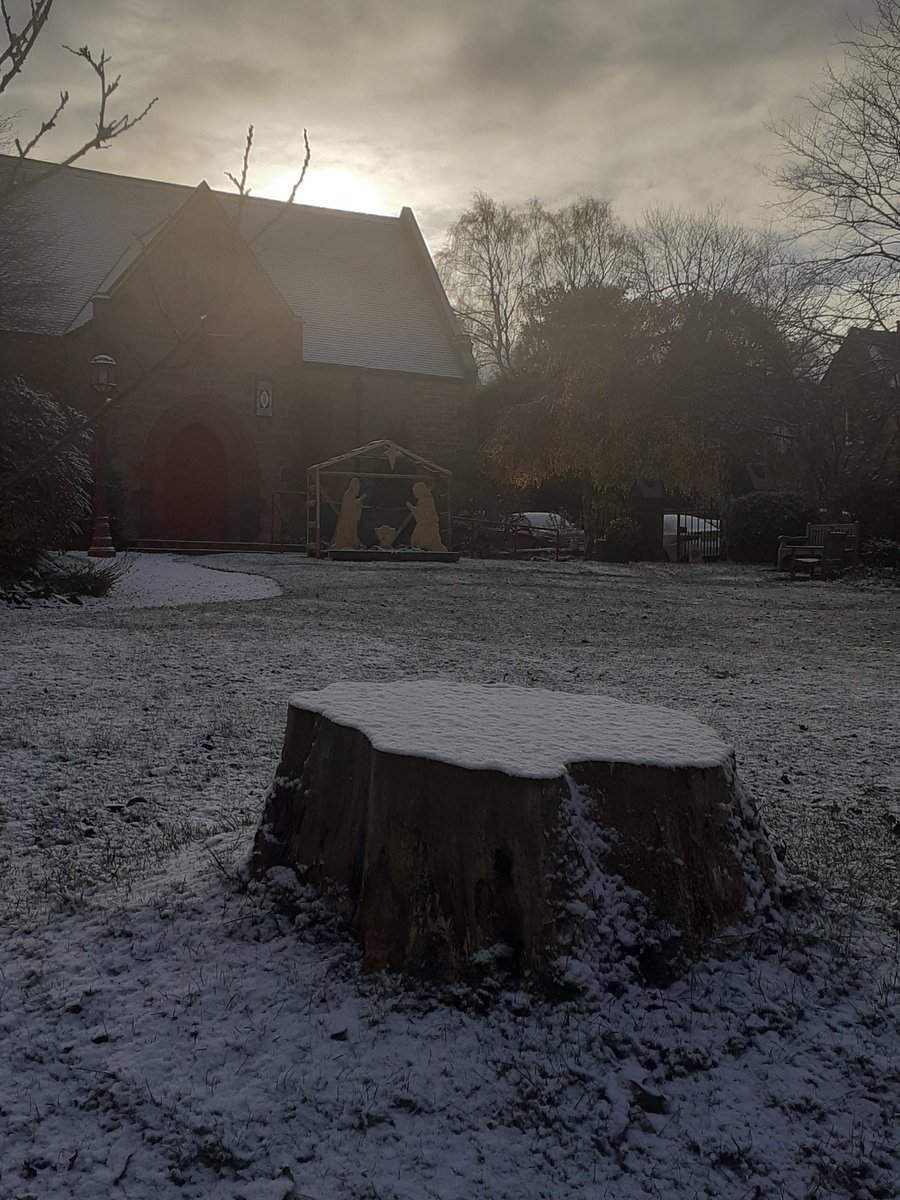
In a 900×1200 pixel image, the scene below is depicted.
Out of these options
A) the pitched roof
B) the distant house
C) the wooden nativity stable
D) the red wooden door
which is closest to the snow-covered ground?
the wooden nativity stable

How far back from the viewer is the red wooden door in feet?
78.9

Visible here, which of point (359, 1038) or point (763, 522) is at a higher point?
point (763, 522)

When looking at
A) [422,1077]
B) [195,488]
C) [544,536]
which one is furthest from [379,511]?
[422,1077]

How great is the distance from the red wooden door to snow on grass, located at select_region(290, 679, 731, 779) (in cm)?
2200

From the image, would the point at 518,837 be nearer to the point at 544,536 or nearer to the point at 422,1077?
the point at 422,1077

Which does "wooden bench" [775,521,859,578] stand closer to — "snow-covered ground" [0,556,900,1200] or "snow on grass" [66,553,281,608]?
"snow on grass" [66,553,281,608]

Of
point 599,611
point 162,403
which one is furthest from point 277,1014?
point 162,403

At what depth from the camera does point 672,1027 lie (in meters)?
2.26

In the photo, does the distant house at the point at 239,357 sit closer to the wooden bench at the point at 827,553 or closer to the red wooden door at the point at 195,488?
the red wooden door at the point at 195,488

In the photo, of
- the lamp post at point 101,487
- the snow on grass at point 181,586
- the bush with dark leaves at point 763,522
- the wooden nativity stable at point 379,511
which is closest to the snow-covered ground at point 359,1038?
the snow on grass at point 181,586

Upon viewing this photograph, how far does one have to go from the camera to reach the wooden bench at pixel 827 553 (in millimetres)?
18672

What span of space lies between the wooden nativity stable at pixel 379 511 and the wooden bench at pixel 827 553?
23.4 ft

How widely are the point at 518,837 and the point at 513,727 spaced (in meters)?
0.50

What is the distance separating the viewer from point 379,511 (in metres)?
21.8
